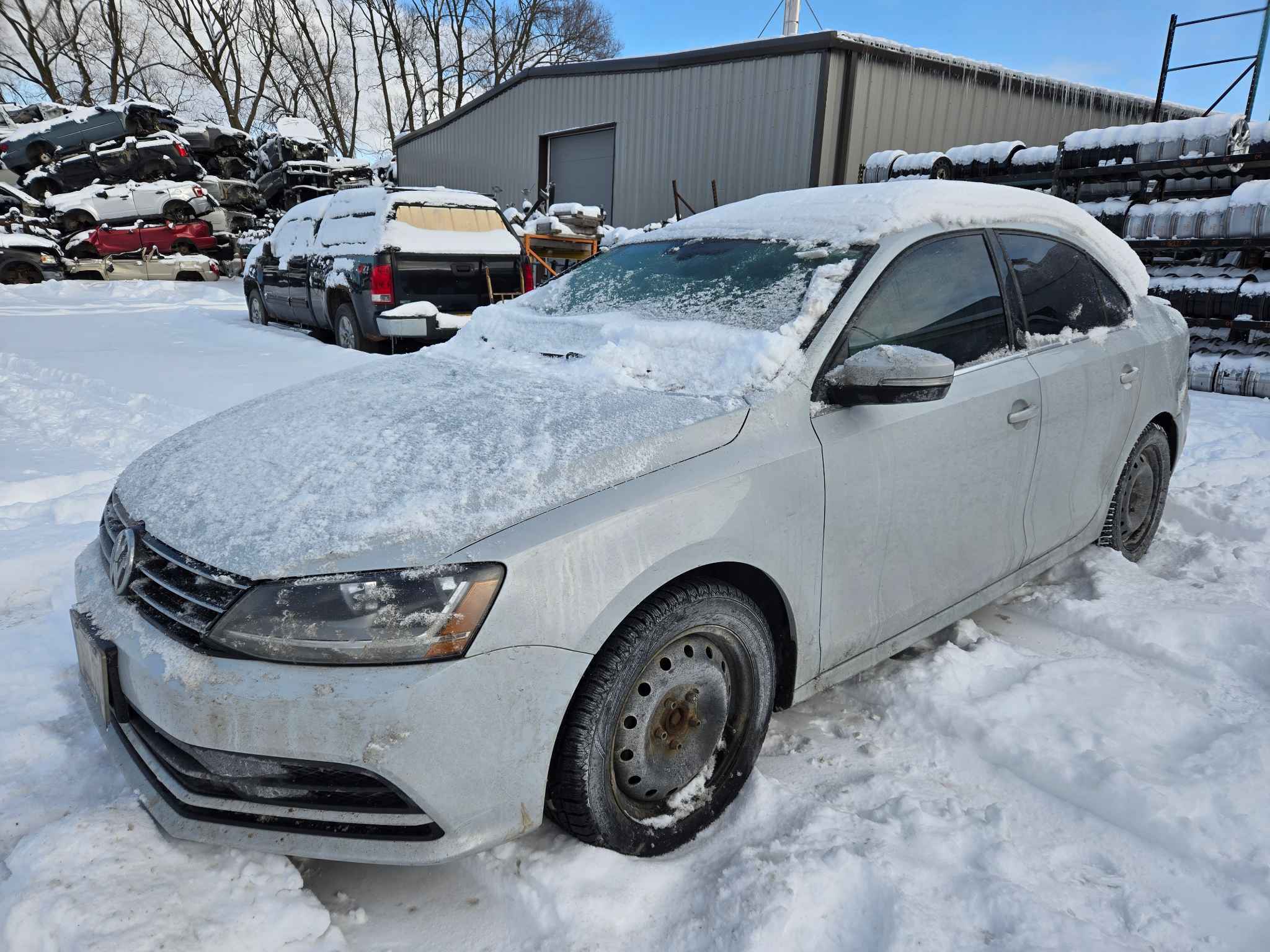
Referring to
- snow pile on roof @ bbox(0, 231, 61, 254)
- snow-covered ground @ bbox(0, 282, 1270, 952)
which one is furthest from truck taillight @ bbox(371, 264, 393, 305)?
snow pile on roof @ bbox(0, 231, 61, 254)

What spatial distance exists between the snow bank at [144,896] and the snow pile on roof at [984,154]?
11233 millimetres

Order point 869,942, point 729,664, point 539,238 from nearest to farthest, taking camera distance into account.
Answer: point 869,942 → point 729,664 → point 539,238

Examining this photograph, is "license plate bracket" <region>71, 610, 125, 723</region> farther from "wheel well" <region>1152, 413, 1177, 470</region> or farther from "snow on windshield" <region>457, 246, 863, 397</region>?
"wheel well" <region>1152, 413, 1177, 470</region>

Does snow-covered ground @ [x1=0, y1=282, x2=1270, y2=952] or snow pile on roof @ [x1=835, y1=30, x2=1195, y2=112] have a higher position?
snow pile on roof @ [x1=835, y1=30, x2=1195, y2=112]

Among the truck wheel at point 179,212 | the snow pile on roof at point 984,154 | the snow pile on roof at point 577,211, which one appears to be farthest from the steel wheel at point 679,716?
the truck wheel at point 179,212

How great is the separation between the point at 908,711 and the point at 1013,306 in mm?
1502

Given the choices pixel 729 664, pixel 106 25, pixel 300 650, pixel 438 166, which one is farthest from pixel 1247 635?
pixel 106 25

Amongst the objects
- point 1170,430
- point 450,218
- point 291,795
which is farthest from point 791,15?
point 291,795

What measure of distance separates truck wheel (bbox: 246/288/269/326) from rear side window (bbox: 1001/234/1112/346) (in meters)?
11.0

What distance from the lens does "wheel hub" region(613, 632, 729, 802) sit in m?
1.98

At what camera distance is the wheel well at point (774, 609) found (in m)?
2.14

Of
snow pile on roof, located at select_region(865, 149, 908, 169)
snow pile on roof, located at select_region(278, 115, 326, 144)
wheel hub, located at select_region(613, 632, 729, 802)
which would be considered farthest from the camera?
snow pile on roof, located at select_region(278, 115, 326, 144)

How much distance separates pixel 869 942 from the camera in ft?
5.96

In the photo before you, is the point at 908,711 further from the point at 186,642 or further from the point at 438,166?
the point at 438,166
